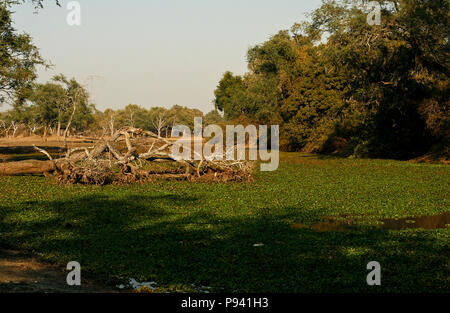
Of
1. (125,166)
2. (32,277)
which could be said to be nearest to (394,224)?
(32,277)

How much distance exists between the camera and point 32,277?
7504 millimetres

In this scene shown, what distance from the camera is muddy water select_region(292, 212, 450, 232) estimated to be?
1182cm

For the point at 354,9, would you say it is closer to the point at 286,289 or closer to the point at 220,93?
the point at 286,289

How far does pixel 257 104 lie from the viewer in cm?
6297

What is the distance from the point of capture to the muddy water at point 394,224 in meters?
11.8

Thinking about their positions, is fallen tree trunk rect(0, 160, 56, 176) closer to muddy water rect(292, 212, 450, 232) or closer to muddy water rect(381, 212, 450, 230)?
muddy water rect(292, 212, 450, 232)

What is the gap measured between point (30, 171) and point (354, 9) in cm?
2287

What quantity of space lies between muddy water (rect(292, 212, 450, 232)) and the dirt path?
5866mm

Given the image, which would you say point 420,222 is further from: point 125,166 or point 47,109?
point 47,109

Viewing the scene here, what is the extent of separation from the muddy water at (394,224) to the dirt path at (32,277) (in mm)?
5866

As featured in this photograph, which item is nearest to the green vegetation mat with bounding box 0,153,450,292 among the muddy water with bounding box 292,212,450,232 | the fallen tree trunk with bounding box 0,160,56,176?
the muddy water with bounding box 292,212,450,232

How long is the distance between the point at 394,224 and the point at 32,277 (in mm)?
8664

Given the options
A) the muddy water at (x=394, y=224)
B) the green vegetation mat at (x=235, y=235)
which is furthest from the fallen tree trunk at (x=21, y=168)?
the muddy water at (x=394, y=224)
